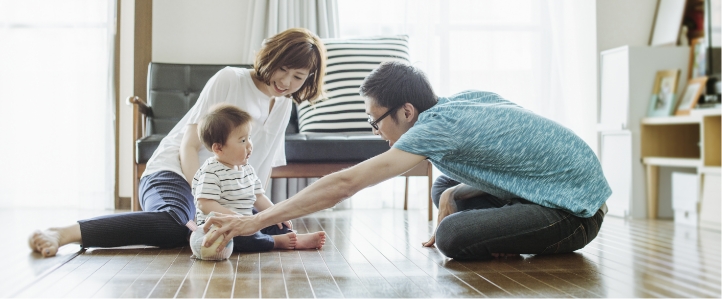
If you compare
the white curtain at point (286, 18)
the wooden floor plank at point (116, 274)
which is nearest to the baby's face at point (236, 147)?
the wooden floor plank at point (116, 274)

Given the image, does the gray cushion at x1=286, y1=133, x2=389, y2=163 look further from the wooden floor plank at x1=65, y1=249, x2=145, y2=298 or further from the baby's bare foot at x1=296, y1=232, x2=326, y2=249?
the wooden floor plank at x1=65, y1=249, x2=145, y2=298

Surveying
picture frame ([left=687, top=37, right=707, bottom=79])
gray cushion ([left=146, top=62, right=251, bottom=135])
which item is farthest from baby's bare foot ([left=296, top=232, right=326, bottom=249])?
picture frame ([left=687, top=37, right=707, bottom=79])

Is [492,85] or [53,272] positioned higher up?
[492,85]

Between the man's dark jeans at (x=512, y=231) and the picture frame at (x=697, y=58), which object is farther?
the picture frame at (x=697, y=58)

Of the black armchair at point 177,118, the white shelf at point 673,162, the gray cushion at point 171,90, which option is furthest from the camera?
the gray cushion at point 171,90

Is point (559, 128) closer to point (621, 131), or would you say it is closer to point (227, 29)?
point (621, 131)

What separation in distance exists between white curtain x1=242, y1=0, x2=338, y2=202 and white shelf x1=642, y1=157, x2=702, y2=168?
1.89 m

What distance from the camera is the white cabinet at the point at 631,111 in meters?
3.50

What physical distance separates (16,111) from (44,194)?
52 cm

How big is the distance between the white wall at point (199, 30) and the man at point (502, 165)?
236cm

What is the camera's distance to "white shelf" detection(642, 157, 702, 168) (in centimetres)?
315

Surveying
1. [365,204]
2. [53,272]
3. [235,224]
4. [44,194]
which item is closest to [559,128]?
[235,224]

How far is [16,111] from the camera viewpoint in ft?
12.7

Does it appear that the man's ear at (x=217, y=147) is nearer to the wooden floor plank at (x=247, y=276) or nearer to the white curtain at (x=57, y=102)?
the wooden floor plank at (x=247, y=276)
